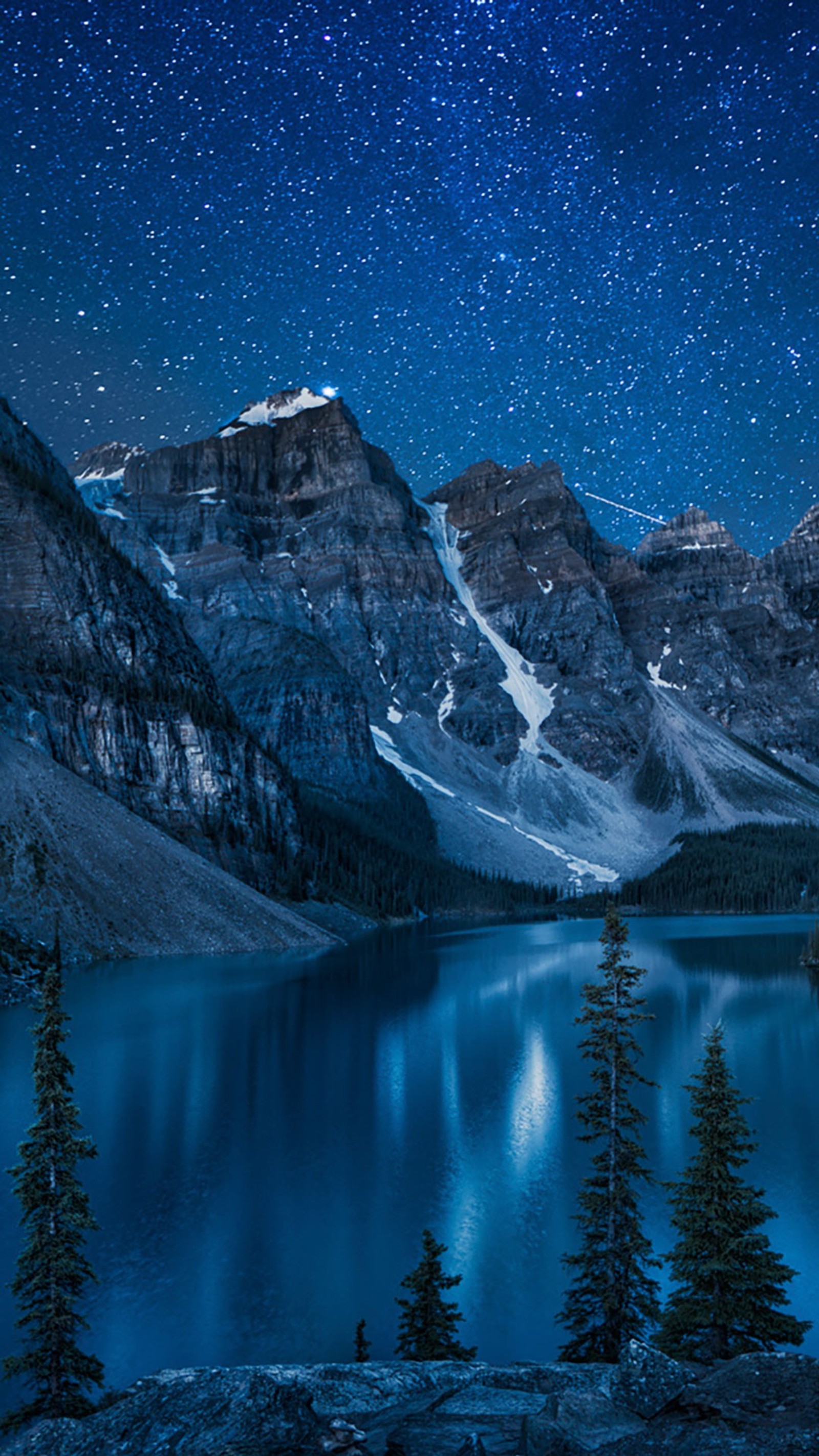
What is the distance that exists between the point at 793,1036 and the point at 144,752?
273 feet

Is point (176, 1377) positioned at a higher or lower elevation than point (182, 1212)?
higher

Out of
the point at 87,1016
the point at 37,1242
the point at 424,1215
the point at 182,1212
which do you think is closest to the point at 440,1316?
the point at 37,1242

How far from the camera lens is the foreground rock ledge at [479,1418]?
8602 mm

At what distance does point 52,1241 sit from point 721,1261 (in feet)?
37.9

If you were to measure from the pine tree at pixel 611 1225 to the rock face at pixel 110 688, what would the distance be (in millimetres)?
86849

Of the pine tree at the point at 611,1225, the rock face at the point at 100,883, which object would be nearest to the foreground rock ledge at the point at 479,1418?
the pine tree at the point at 611,1225

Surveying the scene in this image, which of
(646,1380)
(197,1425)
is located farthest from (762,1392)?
(197,1425)

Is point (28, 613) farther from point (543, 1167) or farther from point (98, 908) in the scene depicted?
point (543, 1167)

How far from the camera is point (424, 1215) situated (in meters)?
25.4

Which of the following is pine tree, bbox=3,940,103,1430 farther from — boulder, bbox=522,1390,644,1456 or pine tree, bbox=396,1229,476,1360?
boulder, bbox=522,1390,644,1456

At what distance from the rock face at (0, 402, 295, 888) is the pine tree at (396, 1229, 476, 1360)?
289ft

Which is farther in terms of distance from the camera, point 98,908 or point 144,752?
point 144,752

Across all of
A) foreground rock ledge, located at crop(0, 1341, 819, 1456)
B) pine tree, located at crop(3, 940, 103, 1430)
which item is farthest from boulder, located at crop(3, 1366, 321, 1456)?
pine tree, located at crop(3, 940, 103, 1430)

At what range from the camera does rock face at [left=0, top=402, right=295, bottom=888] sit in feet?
350
